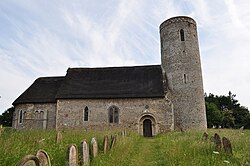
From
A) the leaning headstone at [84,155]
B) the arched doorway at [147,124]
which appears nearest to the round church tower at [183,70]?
the arched doorway at [147,124]

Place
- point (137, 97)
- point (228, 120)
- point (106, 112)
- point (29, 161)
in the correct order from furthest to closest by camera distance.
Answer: point (228, 120), point (106, 112), point (137, 97), point (29, 161)

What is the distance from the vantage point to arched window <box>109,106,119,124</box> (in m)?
22.2

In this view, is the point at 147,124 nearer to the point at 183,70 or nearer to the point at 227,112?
the point at 183,70

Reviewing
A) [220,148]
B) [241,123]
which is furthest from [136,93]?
[241,123]

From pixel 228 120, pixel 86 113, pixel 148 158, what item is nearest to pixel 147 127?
pixel 86 113

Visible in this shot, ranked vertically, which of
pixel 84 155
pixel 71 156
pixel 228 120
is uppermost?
pixel 228 120

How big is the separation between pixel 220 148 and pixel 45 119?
19.7m

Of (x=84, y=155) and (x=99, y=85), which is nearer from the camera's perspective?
(x=84, y=155)

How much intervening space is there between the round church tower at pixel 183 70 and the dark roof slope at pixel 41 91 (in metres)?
12.7

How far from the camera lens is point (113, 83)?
79.6 ft

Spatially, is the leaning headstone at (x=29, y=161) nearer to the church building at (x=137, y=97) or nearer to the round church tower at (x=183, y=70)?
the church building at (x=137, y=97)

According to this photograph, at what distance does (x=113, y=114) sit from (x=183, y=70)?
8873 mm

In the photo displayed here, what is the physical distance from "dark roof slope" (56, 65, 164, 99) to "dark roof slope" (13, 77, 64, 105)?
1.54 meters

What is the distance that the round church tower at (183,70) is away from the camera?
22.8m
